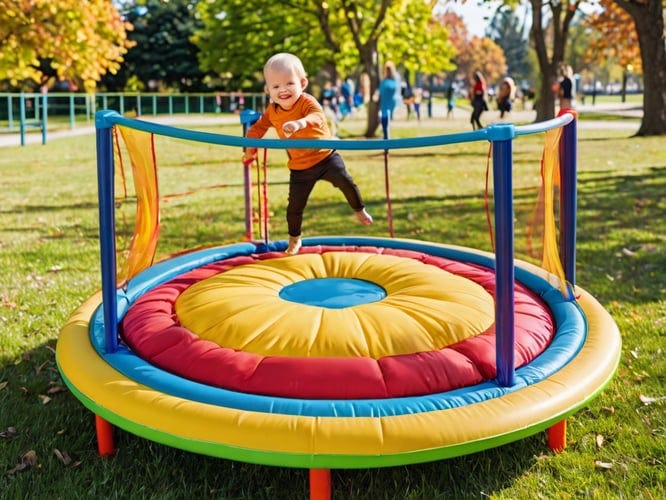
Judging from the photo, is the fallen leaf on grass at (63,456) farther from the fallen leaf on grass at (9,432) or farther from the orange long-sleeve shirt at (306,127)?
the orange long-sleeve shirt at (306,127)

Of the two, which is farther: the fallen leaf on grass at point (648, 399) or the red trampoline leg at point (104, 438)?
the fallen leaf on grass at point (648, 399)

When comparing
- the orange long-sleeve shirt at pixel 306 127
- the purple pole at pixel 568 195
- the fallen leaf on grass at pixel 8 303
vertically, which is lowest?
the fallen leaf on grass at pixel 8 303

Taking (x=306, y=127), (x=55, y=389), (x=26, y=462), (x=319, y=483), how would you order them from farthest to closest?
(x=306, y=127) → (x=55, y=389) → (x=26, y=462) → (x=319, y=483)

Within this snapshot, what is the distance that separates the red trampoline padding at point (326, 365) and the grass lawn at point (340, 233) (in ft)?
1.29

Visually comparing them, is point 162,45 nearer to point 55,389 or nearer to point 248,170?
point 248,170

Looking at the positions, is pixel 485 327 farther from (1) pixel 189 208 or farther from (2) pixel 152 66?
(2) pixel 152 66

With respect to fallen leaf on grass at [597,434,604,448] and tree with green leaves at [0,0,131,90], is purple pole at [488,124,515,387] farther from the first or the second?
tree with green leaves at [0,0,131,90]

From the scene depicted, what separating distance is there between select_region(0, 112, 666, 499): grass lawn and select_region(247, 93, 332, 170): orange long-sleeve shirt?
881 mm

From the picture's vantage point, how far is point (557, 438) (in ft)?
10.6

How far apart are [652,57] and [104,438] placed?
1818cm

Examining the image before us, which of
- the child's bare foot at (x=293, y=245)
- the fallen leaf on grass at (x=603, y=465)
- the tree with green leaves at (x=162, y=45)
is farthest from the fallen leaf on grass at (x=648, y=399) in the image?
the tree with green leaves at (x=162, y=45)

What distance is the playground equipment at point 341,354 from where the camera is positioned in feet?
8.63


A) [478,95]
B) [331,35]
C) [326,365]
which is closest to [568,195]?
[326,365]

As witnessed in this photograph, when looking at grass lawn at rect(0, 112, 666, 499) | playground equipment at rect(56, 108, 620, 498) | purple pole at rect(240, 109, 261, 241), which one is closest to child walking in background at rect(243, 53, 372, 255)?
purple pole at rect(240, 109, 261, 241)
